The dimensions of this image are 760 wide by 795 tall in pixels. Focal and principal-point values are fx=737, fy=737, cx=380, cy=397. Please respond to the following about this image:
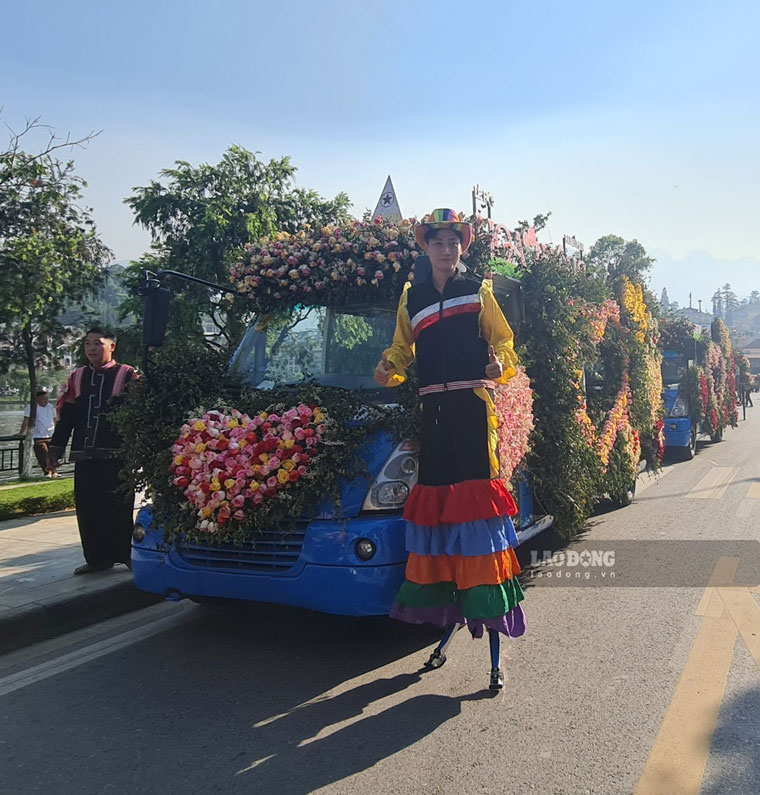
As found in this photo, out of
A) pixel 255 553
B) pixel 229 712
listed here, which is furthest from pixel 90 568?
pixel 229 712

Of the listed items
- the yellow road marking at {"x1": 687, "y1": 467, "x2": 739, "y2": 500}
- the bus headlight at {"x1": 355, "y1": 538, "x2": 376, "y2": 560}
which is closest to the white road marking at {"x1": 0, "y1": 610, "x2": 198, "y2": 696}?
the bus headlight at {"x1": 355, "y1": 538, "x2": 376, "y2": 560}

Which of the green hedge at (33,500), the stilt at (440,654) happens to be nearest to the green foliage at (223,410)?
the stilt at (440,654)

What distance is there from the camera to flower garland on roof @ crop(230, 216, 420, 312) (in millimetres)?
4953

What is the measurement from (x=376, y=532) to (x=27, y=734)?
1.91m

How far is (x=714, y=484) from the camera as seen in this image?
1093 centimetres

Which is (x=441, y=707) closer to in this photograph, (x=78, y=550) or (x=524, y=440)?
(x=524, y=440)

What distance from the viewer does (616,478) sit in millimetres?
7754

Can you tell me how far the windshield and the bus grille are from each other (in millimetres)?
1122

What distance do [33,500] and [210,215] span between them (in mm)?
4869

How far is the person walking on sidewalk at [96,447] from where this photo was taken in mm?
5758

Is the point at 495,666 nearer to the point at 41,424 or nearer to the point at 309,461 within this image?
the point at 309,461

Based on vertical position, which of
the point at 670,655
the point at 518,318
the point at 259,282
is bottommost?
the point at 670,655

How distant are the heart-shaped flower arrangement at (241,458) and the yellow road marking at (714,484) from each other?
7371 millimetres

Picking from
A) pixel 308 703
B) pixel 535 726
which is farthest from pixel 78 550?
pixel 535 726
